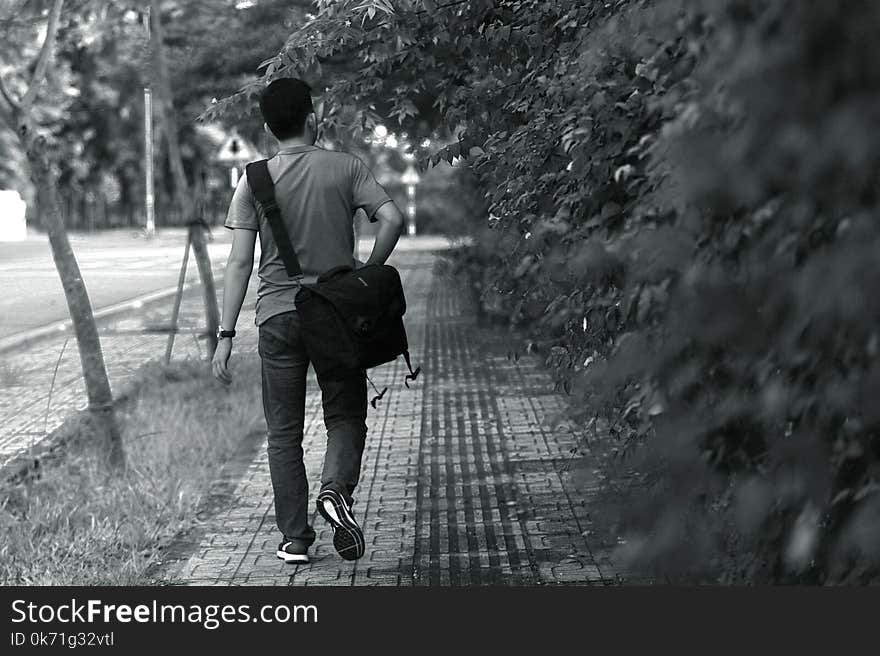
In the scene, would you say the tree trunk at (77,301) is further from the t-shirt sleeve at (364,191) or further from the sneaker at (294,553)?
the t-shirt sleeve at (364,191)

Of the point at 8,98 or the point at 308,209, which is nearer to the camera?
the point at 308,209

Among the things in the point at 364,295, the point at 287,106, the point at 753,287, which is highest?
the point at 753,287

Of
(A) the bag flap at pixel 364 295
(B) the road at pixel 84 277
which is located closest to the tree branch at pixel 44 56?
(A) the bag flap at pixel 364 295

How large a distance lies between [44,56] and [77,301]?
1.72 m

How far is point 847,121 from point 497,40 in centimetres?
439

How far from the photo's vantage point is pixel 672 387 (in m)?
2.57

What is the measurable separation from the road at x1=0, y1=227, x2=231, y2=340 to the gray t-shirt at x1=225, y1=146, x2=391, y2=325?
36.1 feet

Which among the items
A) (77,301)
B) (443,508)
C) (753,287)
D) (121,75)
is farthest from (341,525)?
(121,75)

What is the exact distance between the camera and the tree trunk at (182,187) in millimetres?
12703

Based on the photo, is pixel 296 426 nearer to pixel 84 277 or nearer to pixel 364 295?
pixel 364 295

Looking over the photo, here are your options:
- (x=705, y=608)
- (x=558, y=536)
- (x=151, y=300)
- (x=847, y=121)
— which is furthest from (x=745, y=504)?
(x=151, y=300)

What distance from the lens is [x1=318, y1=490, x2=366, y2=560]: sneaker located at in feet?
17.8

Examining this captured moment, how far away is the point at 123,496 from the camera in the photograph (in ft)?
22.5

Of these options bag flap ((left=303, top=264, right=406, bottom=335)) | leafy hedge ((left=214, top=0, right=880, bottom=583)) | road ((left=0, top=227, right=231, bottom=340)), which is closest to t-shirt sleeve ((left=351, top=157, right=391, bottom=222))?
bag flap ((left=303, top=264, right=406, bottom=335))
